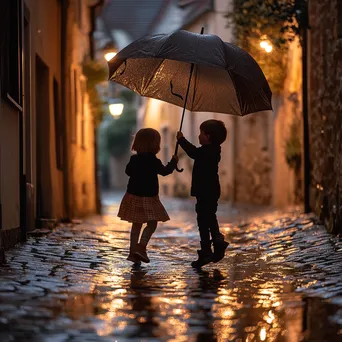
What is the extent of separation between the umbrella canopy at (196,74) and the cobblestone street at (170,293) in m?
1.49

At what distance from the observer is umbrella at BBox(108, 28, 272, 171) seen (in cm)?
775

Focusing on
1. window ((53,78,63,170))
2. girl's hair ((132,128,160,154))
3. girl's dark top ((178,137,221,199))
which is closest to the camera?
girl's dark top ((178,137,221,199))

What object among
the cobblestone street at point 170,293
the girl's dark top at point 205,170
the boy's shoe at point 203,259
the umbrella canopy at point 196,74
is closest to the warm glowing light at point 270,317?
the cobblestone street at point 170,293

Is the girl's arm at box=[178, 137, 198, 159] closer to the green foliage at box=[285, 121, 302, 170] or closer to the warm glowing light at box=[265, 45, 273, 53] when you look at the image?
the warm glowing light at box=[265, 45, 273, 53]

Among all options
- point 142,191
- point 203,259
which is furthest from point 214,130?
point 203,259

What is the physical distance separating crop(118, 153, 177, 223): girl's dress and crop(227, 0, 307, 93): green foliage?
656 cm

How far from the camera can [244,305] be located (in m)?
5.52

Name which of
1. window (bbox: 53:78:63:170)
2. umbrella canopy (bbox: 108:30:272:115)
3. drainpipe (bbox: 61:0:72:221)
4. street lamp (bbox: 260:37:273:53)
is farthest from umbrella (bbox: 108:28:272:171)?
street lamp (bbox: 260:37:273:53)

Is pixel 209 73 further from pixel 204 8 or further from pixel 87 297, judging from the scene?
pixel 204 8

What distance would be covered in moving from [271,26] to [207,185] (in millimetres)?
8312

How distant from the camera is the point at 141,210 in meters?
7.84

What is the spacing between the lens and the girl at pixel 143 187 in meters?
7.79

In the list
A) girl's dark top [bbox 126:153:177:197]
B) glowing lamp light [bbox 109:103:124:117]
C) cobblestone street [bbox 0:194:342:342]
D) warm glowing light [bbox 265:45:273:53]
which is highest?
warm glowing light [bbox 265:45:273:53]

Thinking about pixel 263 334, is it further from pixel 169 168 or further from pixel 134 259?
pixel 134 259
